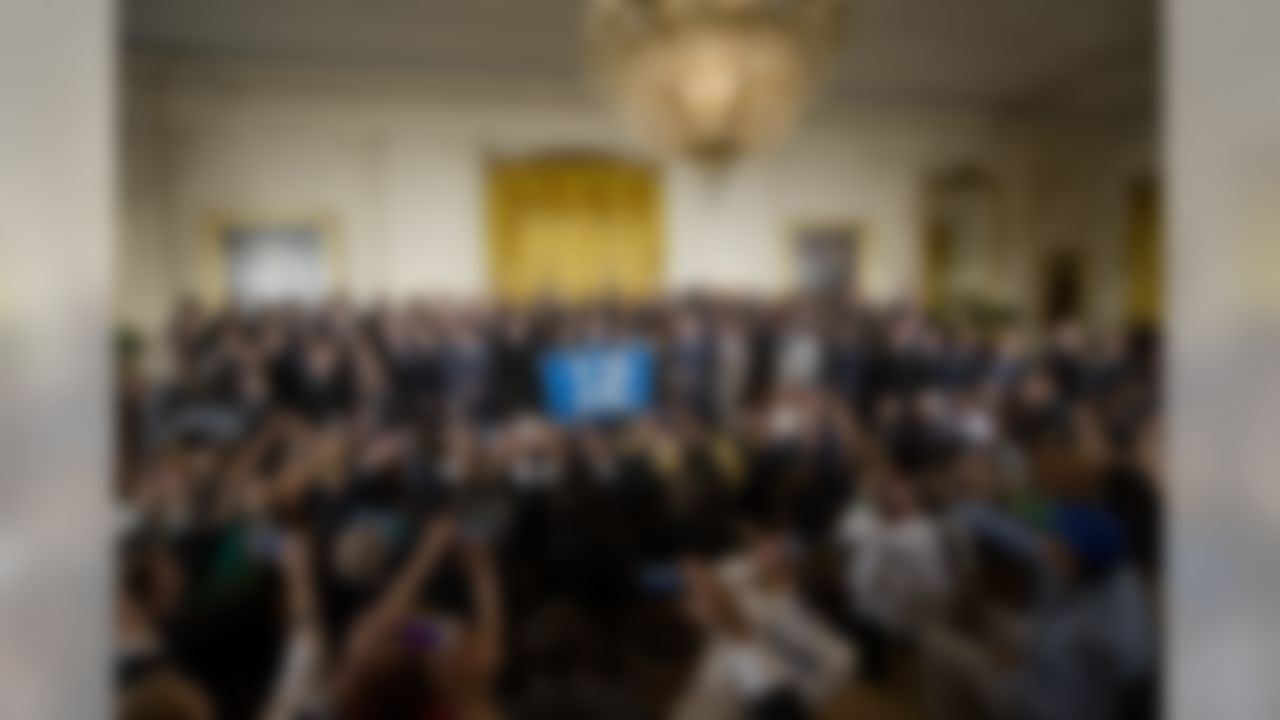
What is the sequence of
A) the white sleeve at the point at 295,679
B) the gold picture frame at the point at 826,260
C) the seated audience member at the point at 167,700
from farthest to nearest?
the gold picture frame at the point at 826,260 → the white sleeve at the point at 295,679 → the seated audience member at the point at 167,700

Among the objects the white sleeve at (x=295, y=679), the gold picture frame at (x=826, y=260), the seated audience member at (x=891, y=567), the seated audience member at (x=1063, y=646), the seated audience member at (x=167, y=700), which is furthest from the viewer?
the gold picture frame at (x=826, y=260)

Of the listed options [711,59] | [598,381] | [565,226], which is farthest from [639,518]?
[711,59]

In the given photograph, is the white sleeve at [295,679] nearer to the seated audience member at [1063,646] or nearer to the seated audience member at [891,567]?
the seated audience member at [891,567]

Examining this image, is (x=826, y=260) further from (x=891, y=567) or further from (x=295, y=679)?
(x=295, y=679)

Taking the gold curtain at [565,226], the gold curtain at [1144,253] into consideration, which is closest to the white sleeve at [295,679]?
the gold curtain at [565,226]

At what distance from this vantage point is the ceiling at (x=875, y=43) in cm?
169

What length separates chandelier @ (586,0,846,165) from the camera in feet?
5.85

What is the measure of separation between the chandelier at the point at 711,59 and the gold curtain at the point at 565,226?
0.54 feet

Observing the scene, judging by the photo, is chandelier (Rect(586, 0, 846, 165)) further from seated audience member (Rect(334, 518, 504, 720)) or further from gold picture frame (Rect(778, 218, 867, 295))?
→ seated audience member (Rect(334, 518, 504, 720))

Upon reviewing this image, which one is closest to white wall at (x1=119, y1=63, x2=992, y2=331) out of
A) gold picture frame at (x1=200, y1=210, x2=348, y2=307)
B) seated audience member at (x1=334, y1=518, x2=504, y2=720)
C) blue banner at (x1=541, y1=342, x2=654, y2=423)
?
gold picture frame at (x1=200, y1=210, x2=348, y2=307)

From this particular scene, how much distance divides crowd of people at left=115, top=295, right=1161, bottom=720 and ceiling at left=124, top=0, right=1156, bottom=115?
50 cm

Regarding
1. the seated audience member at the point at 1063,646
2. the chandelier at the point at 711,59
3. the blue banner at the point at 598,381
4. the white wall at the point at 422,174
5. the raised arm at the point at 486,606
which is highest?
the chandelier at the point at 711,59

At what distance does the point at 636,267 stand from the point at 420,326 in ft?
1.54

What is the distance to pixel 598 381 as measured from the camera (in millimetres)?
1820
